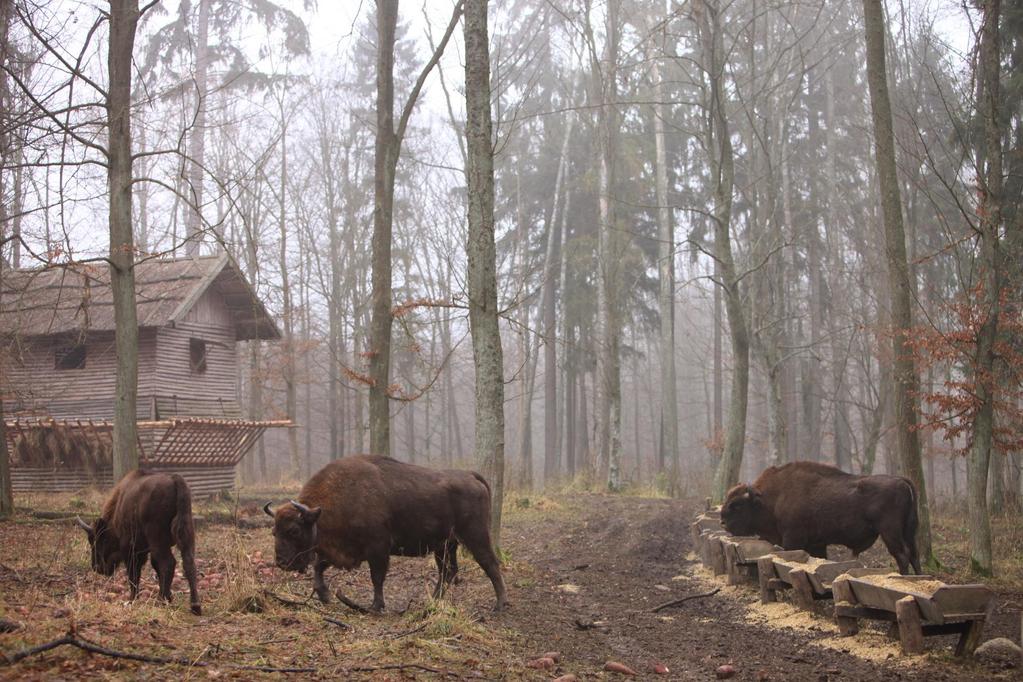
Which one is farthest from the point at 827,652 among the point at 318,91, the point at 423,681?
the point at 318,91

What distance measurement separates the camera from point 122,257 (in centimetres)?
1357

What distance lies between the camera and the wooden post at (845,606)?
8.81m

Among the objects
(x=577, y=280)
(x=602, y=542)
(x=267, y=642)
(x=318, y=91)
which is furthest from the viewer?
(x=318, y=91)

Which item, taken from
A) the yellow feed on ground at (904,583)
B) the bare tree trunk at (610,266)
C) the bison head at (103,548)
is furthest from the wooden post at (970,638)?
the bare tree trunk at (610,266)

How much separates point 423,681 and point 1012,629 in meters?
6.60

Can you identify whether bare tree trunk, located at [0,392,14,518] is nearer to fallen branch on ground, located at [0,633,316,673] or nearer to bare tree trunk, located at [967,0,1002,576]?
fallen branch on ground, located at [0,633,316,673]

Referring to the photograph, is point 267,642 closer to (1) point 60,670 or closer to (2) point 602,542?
(1) point 60,670

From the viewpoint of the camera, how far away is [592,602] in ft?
38.2

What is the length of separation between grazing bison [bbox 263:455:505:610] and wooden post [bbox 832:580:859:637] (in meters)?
3.60

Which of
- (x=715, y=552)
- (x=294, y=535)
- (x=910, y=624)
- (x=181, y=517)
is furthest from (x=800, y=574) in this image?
(x=181, y=517)

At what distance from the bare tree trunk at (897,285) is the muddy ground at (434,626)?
6.40 feet

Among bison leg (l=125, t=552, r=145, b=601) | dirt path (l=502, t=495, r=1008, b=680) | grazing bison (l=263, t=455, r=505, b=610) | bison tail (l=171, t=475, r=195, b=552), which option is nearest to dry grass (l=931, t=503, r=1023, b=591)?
dirt path (l=502, t=495, r=1008, b=680)

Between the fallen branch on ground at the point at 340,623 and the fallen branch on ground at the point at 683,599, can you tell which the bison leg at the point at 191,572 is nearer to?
the fallen branch on ground at the point at 340,623

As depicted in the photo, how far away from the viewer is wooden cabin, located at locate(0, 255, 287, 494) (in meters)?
23.0
